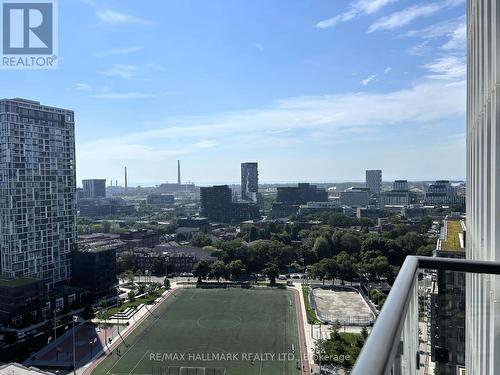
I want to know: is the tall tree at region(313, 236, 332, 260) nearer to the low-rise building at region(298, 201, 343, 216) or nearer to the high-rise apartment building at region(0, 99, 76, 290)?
the high-rise apartment building at region(0, 99, 76, 290)

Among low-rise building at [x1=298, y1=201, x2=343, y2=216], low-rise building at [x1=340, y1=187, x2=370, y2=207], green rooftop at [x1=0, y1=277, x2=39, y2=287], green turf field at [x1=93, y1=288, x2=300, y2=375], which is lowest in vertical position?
green turf field at [x1=93, y1=288, x2=300, y2=375]

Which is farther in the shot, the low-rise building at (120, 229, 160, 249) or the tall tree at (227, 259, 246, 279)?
the low-rise building at (120, 229, 160, 249)

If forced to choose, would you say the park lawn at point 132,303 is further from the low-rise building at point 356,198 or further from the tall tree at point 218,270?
the low-rise building at point 356,198

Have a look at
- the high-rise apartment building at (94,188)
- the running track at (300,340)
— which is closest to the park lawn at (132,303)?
the running track at (300,340)

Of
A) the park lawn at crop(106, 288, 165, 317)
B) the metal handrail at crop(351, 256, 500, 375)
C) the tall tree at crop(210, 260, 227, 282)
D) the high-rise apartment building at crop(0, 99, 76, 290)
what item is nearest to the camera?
the metal handrail at crop(351, 256, 500, 375)

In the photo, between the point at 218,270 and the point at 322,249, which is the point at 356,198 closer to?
the point at 322,249

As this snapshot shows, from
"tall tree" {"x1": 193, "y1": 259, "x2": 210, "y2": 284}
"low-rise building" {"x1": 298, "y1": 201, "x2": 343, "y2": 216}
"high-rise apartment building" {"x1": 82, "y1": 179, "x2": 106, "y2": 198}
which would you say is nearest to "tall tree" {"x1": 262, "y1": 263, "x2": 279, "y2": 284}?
"tall tree" {"x1": 193, "y1": 259, "x2": 210, "y2": 284}

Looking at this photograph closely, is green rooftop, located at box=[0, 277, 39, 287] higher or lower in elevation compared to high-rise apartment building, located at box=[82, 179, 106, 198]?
lower
